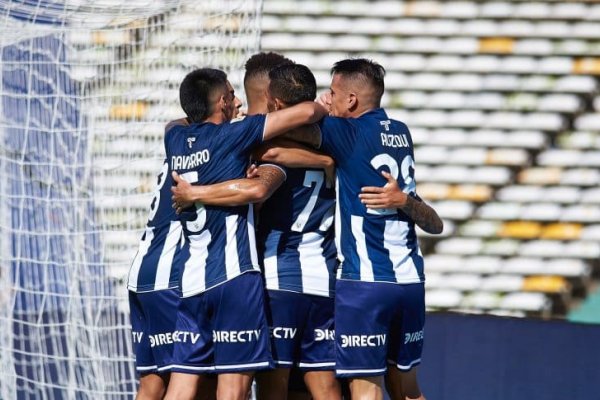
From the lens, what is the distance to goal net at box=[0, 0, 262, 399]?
19.0ft

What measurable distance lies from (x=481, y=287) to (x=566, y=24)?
7.92 ft

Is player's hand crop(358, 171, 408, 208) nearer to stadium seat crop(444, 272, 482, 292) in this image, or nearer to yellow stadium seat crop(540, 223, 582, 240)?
stadium seat crop(444, 272, 482, 292)

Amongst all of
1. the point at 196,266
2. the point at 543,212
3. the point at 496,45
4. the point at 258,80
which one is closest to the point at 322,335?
the point at 196,266

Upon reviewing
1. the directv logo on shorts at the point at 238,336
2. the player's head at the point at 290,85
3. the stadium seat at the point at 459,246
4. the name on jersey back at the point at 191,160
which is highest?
the player's head at the point at 290,85

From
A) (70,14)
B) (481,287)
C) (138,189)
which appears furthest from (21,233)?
(481,287)

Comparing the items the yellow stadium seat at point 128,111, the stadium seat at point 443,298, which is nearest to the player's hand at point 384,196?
the yellow stadium seat at point 128,111

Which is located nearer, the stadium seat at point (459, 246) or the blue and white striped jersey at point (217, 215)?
the blue and white striped jersey at point (217, 215)

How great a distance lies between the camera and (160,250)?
4445 mm

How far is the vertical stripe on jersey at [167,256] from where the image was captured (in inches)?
172

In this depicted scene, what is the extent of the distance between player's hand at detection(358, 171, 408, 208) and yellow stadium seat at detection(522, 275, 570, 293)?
15.4 ft

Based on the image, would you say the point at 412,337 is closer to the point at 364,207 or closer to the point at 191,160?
the point at 364,207

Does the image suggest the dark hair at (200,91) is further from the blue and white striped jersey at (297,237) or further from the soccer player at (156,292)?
the blue and white striped jersey at (297,237)

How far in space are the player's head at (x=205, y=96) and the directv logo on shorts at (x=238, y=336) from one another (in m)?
0.85

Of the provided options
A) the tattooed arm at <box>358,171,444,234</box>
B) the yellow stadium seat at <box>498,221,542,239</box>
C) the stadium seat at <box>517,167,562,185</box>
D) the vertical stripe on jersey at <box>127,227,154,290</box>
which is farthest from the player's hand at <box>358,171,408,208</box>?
the stadium seat at <box>517,167,562,185</box>
